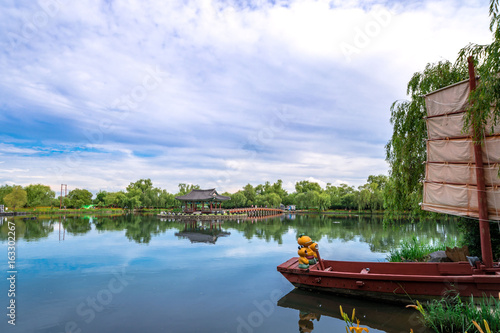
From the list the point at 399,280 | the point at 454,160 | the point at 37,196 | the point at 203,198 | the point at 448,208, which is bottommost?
the point at 399,280

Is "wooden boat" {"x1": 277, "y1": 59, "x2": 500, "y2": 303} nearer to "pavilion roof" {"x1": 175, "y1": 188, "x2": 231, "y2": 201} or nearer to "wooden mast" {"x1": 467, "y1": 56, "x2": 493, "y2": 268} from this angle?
"wooden mast" {"x1": 467, "y1": 56, "x2": 493, "y2": 268}

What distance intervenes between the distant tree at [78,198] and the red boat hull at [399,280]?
5908 cm

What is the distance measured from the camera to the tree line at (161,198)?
4419 cm

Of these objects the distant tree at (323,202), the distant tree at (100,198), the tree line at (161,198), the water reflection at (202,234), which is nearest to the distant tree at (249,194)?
the tree line at (161,198)

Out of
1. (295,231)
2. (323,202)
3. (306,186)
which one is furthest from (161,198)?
(295,231)

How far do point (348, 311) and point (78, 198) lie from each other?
205 ft

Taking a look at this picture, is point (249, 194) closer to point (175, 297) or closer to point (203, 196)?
point (203, 196)

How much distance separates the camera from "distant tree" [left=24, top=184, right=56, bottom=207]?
166 feet

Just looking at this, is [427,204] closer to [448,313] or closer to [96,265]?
[448,313]

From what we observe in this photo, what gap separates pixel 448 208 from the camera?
22.1 feet

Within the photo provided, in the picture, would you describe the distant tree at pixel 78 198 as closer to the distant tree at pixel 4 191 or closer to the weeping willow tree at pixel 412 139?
the distant tree at pixel 4 191

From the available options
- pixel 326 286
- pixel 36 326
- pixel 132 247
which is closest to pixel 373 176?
pixel 132 247

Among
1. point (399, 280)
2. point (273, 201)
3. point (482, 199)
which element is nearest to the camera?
point (482, 199)

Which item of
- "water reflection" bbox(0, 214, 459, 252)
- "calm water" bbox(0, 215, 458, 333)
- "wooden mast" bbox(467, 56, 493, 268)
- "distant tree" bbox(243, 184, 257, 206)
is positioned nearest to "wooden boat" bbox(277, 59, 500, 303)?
"wooden mast" bbox(467, 56, 493, 268)
